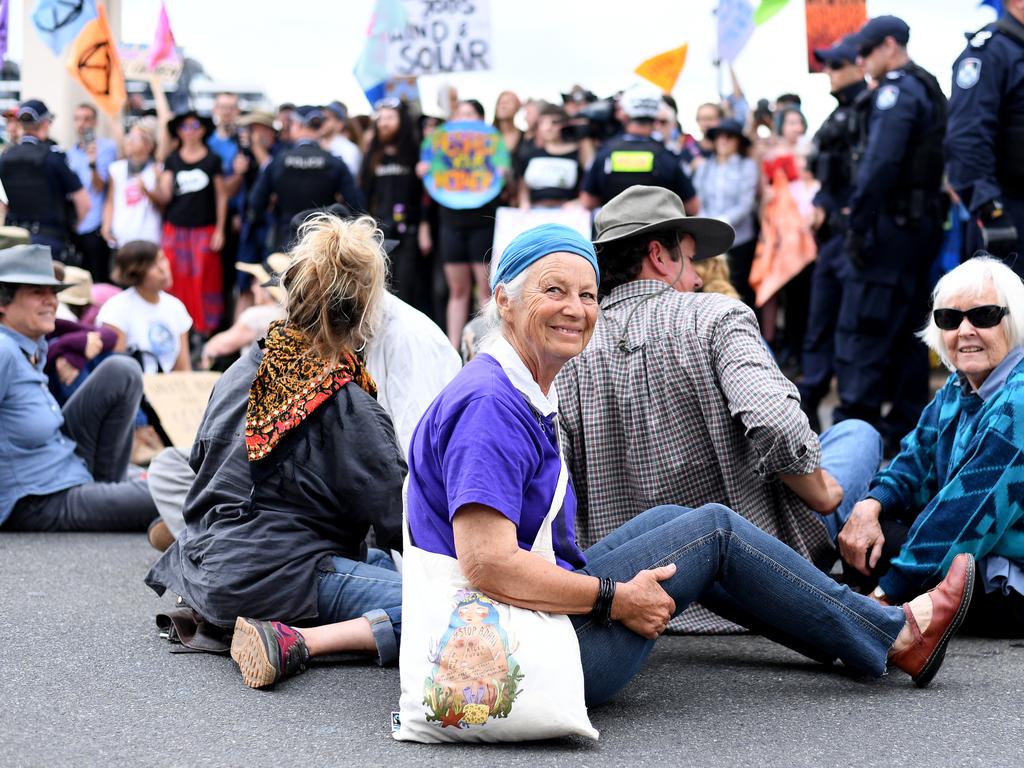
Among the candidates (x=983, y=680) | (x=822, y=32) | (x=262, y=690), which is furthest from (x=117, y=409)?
(x=822, y=32)

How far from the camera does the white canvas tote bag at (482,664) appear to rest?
3.35 meters

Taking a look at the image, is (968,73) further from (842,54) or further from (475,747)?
(475,747)

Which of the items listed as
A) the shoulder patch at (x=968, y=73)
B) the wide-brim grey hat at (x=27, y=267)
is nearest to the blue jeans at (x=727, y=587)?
the wide-brim grey hat at (x=27, y=267)

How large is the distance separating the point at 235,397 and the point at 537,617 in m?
1.51

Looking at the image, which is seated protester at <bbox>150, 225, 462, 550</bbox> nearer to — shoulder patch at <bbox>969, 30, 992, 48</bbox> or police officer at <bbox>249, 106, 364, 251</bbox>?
shoulder patch at <bbox>969, 30, 992, 48</bbox>

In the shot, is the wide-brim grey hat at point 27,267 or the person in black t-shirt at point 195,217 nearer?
the wide-brim grey hat at point 27,267

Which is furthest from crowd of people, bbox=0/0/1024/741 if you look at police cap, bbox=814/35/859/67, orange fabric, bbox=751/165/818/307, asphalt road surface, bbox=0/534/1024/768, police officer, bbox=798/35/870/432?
orange fabric, bbox=751/165/818/307

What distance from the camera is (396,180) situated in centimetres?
1270

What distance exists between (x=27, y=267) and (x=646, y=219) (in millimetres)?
3486

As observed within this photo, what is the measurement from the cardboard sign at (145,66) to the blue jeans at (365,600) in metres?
11.4

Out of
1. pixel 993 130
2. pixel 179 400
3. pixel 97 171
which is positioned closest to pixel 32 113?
pixel 97 171

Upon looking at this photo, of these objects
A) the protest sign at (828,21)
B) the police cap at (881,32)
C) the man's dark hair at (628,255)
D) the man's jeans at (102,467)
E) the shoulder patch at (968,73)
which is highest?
the protest sign at (828,21)

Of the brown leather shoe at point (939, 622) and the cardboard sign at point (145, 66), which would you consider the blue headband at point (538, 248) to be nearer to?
the brown leather shoe at point (939, 622)

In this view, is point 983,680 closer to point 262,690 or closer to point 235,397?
point 262,690
